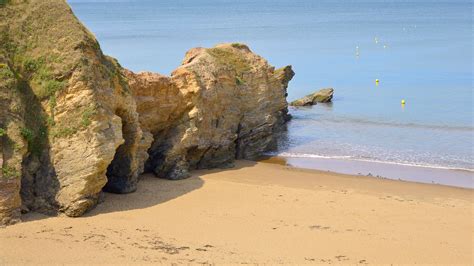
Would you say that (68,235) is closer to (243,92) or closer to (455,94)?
(243,92)

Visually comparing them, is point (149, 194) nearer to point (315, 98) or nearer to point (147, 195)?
point (147, 195)

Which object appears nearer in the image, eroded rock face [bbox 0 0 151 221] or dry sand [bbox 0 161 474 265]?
dry sand [bbox 0 161 474 265]

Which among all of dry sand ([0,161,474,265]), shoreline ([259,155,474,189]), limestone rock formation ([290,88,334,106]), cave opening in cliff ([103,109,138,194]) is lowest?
dry sand ([0,161,474,265])

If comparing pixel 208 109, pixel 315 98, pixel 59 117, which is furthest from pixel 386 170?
pixel 315 98

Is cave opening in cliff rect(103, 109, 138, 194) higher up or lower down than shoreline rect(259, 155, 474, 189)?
higher up

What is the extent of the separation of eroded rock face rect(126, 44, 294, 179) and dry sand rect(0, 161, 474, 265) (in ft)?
6.01

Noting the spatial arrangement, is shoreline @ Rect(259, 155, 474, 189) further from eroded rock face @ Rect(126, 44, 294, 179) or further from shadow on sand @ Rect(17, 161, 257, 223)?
shadow on sand @ Rect(17, 161, 257, 223)

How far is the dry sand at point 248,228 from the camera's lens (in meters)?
14.2

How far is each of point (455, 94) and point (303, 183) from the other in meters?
27.0

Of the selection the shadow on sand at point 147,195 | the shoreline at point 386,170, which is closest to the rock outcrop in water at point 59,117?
the shadow on sand at point 147,195

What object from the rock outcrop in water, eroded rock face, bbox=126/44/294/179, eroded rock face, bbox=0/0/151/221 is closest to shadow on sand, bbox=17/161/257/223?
the rock outcrop in water

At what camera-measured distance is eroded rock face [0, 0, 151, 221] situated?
16.2 metres

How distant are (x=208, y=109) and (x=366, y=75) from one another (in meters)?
36.1

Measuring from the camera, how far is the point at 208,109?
23.7 metres
